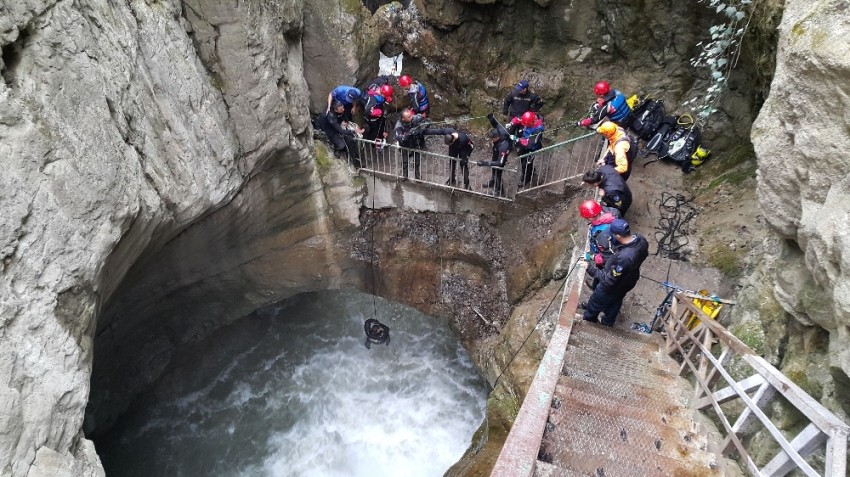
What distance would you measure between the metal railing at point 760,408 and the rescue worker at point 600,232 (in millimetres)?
1085

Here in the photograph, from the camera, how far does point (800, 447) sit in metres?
2.83

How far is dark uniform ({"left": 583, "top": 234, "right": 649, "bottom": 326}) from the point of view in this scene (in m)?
5.75

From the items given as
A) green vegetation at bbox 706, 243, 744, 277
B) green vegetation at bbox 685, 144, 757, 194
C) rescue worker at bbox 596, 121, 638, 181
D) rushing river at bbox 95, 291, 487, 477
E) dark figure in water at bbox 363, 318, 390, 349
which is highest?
rescue worker at bbox 596, 121, 638, 181

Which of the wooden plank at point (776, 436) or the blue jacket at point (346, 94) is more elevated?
the blue jacket at point (346, 94)

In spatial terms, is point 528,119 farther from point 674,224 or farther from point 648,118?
point 674,224

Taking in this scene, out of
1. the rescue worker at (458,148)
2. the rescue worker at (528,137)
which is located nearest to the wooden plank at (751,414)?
the rescue worker at (528,137)

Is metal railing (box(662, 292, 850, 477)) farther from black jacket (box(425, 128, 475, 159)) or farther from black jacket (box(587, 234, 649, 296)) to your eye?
black jacket (box(425, 128, 475, 159))

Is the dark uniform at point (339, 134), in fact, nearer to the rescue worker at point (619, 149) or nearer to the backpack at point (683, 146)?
the rescue worker at point (619, 149)

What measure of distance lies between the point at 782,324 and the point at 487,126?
8336 millimetres

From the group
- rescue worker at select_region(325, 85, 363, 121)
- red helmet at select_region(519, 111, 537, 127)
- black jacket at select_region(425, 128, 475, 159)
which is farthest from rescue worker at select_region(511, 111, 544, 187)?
rescue worker at select_region(325, 85, 363, 121)

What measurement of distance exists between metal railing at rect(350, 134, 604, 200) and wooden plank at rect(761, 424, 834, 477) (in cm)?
620

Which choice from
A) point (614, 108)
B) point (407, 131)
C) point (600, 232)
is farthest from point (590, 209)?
point (407, 131)

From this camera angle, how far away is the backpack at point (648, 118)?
359 inches

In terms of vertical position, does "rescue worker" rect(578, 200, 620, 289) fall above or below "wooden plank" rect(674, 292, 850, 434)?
below
